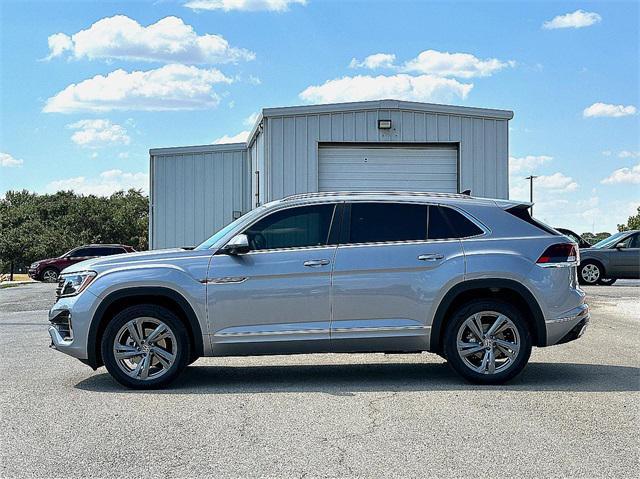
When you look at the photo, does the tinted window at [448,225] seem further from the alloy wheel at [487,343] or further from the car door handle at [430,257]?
the alloy wheel at [487,343]

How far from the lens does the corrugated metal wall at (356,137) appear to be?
16625mm

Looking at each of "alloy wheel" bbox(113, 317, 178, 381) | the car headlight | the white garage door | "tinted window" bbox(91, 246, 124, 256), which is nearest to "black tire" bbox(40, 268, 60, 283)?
"tinted window" bbox(91, 246, 124, 256)

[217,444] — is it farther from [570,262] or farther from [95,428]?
[570,262]

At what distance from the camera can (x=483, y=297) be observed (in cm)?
793

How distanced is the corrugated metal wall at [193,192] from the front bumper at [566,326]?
14.5 meters

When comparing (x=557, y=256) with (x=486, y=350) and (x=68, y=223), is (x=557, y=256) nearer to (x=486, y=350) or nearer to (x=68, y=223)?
(x=486, y=350)

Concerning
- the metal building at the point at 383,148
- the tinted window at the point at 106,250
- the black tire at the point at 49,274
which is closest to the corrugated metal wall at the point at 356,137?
the metal building at the point at 383,148

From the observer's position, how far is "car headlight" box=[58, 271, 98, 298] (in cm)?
785

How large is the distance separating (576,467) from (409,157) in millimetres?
12223

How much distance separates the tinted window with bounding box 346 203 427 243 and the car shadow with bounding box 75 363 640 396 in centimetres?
137

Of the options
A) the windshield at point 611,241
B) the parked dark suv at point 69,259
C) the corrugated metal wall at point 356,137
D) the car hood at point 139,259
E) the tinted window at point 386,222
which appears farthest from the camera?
the parked dark suv at point 69,259

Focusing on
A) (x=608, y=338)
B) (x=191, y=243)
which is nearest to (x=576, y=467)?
(x=608, y=338)

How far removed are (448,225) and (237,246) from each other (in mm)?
2010

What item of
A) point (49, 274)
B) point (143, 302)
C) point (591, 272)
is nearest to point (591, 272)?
point (591, 272)
